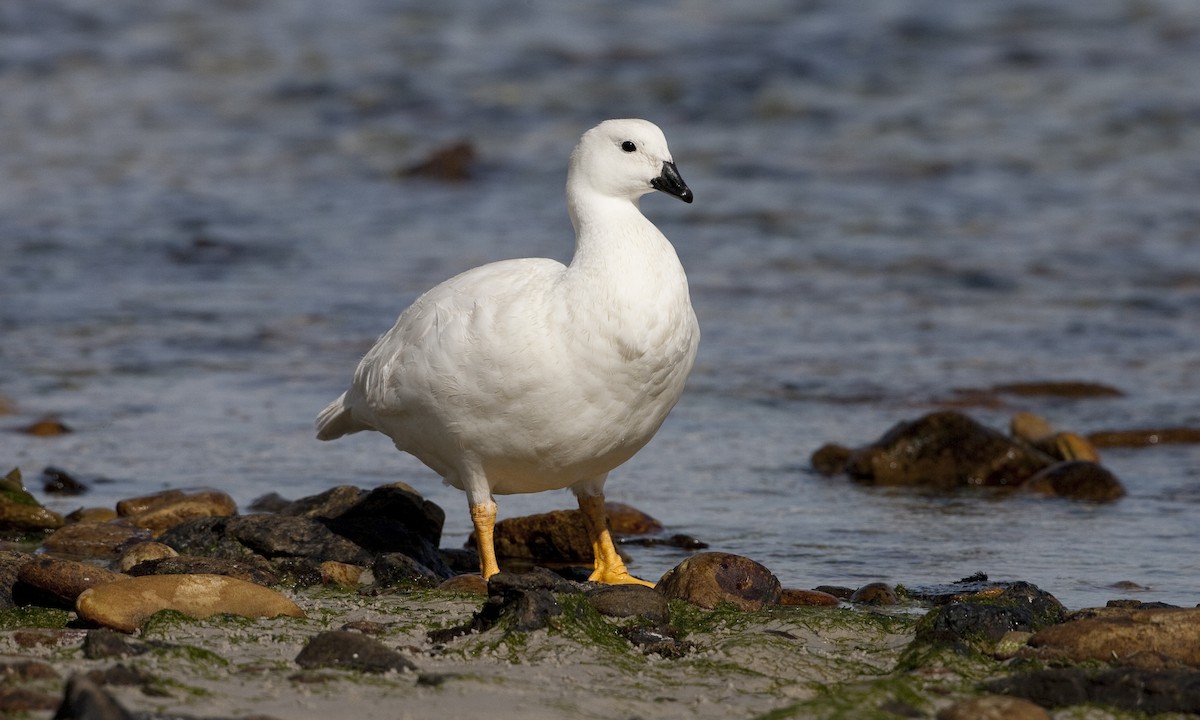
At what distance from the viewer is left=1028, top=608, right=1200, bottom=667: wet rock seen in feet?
15.7

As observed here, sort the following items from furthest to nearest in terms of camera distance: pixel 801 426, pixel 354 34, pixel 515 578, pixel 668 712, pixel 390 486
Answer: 1. pixel 354 34
2. pixel 801 426
3. pixel 390 486
4. pixel 515 578
5. pixel 668 712

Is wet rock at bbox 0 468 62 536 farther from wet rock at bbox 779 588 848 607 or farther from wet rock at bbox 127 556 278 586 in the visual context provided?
wet rock at bbox 779 588 848 607

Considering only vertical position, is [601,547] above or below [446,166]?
below

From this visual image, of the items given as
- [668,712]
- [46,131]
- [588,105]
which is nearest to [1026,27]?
[588,105]

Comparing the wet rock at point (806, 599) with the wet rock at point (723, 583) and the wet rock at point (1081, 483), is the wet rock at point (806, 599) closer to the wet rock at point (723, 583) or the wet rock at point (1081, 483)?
the wet rock at point (723, 583)

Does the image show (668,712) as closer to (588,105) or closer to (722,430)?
(722,430)

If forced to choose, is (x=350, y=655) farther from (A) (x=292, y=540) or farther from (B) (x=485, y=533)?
(A) (x=292, y=540)

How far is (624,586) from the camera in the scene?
A: 5527 millimetres

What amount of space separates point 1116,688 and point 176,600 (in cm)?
296

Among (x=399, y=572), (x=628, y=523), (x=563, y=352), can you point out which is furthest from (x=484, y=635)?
(x=628, y=523)

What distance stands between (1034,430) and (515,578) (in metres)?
4.58

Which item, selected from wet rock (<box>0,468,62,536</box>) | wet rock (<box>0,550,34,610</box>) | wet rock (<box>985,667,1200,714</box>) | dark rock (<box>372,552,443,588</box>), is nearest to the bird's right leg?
dark rock (<box>372,552,443,588</box>)

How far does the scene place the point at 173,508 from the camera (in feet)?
23.6

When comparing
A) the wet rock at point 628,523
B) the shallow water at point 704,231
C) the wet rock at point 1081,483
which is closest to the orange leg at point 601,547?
the shallow water at point 704,231
